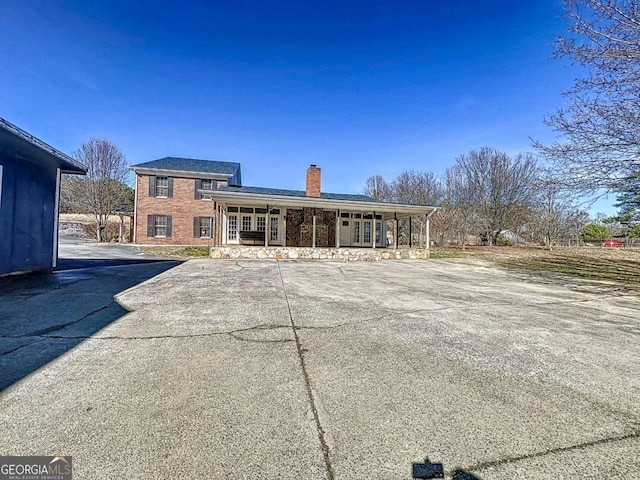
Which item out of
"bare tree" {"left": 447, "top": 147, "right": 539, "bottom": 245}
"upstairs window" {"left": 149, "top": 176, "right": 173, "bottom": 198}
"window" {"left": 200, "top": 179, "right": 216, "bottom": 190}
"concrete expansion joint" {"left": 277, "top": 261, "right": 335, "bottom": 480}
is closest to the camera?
"concrete expansion joint" {"left": 277, "top": 261, "right": 335, "bottom": 480}

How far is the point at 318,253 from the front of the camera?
47.9ft

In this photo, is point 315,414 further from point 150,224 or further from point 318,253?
point 150,224

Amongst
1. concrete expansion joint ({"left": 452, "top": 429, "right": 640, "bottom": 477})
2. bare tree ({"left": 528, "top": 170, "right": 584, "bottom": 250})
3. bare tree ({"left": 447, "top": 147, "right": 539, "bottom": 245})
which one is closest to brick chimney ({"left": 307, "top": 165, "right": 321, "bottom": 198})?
bare tree ({"left": 528, "top": 170, "right": 584, "bottom": 250})

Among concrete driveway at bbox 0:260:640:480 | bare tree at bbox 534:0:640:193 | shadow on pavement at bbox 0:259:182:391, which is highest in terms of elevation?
bare tree at bbox 534:0:640:193

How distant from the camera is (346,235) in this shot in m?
19.2

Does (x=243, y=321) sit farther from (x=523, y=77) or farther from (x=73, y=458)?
(x=523, y=77)

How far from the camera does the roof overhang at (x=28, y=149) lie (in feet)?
18.1

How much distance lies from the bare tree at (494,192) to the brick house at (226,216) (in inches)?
462

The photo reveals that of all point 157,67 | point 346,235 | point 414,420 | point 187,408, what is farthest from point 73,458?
point 346,235

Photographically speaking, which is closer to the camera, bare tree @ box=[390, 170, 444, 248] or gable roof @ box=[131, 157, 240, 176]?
gable roof @ box=[131, 157, 240, 176]

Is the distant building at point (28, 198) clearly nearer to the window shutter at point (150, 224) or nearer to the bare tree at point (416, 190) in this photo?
the window shutter at point (150, 224)

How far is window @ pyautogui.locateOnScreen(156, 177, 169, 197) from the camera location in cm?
2000

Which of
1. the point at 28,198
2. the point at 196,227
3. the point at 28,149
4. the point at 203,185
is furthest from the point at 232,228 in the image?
the point at 28,149

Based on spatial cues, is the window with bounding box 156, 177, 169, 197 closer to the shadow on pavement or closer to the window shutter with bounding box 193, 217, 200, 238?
the window shutter with bounding box 193, 217, 200, 238
